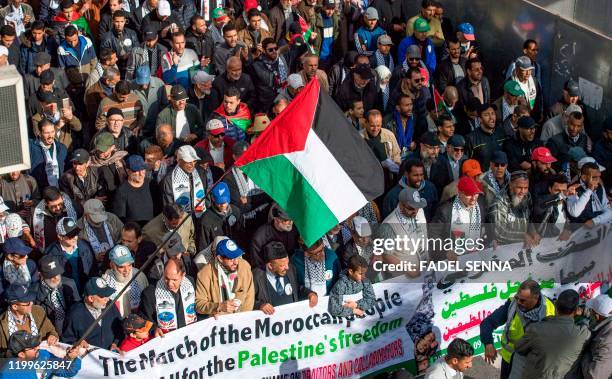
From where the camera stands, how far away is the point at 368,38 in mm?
16203

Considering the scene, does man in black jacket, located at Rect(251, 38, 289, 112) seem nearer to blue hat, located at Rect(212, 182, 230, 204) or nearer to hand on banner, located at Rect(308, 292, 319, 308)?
blue hat, located at Rect(212, 182, 230, 204)

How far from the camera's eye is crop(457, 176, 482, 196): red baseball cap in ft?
39.7

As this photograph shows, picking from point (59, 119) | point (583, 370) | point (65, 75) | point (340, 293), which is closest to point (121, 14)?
point (65, 75)

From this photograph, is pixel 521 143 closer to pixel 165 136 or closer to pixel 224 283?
pixel 165 136

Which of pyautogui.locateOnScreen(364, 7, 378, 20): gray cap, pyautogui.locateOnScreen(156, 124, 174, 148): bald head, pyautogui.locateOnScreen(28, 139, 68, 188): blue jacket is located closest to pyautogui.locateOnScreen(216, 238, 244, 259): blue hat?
pyautogui.locateOnScreen(156, 124, 174, 148): bald head

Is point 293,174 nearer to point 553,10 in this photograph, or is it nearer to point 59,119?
point 59,119

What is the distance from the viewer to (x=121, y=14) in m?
15.3

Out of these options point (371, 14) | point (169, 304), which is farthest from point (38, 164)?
point (371, 14)

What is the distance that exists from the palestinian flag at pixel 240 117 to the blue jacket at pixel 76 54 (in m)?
2.14

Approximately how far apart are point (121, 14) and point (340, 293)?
5.69 meters

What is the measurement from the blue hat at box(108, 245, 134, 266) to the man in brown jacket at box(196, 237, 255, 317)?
23.9 inches

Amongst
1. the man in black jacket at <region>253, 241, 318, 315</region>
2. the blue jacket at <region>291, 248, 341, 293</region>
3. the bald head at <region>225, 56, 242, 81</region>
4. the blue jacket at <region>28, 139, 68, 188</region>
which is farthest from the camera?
the bald head at <region>225, 56, 242, 81</region>

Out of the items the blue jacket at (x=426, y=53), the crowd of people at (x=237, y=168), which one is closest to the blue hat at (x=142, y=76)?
the crowd of people at (x=237, y=168)

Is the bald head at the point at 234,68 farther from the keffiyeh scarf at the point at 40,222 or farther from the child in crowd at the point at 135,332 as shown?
the child in crowd at the point at 135,332
